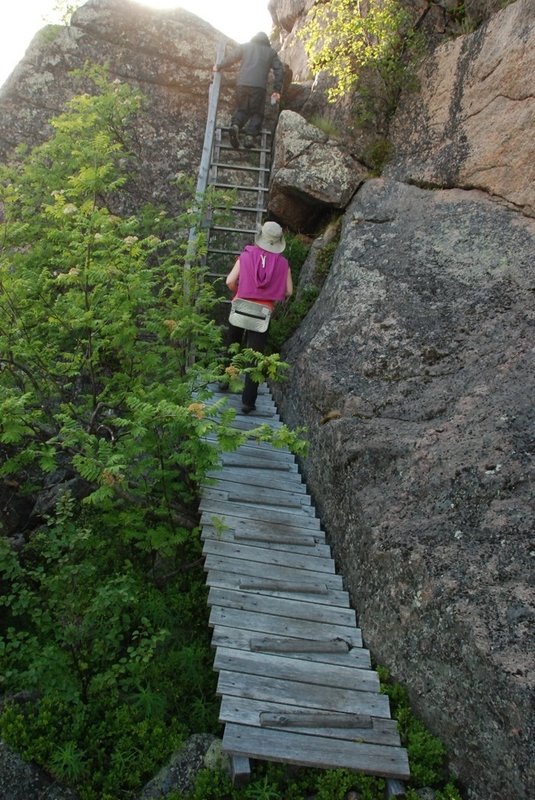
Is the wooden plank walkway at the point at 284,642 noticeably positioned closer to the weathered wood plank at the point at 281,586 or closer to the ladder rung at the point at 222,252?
the weathered wood plank at the point at 281,586

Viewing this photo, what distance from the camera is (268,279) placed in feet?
25.8

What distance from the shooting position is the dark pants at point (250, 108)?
37.6 ft

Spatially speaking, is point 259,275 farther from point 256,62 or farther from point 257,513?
point 256,62

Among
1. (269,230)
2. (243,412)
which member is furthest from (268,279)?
(243,412)

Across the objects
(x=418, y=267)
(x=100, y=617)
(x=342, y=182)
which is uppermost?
(x=342, y=182)

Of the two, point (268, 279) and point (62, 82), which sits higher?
point (62, 82)

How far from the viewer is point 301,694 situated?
15.6ft

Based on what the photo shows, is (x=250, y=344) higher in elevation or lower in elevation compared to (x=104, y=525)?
higher

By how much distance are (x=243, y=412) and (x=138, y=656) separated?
138 inches

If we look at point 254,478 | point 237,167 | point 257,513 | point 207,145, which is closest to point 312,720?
point 257,513

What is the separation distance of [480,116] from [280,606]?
6.46 meters

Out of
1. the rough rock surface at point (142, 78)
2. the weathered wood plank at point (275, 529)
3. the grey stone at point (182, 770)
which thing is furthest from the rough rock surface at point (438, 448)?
the rough rock surface at point (142, 78)

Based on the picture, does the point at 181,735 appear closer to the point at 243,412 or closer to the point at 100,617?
the point at 100,617

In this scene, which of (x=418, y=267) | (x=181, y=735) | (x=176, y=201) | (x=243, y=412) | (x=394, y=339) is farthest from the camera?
(x=176, y=201)
